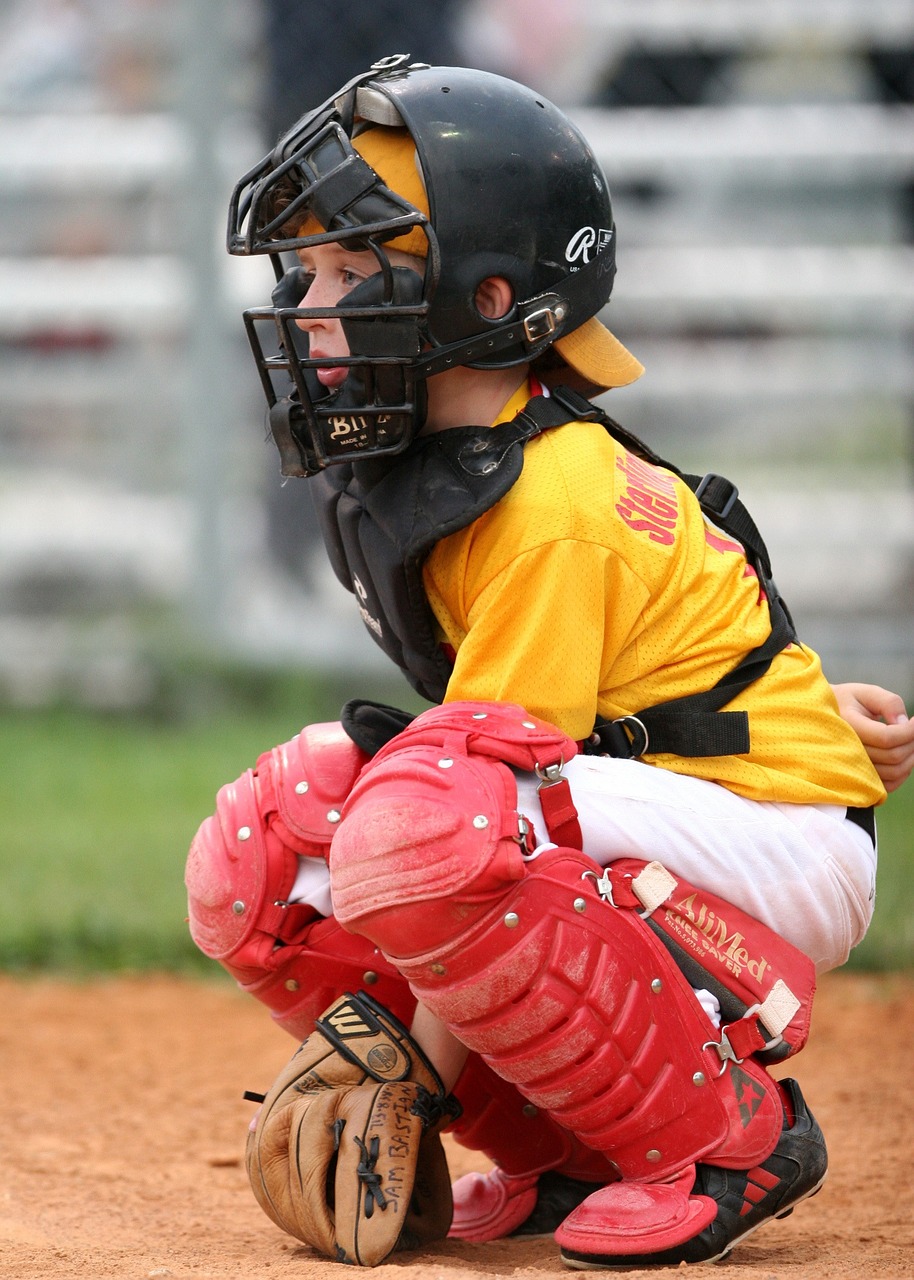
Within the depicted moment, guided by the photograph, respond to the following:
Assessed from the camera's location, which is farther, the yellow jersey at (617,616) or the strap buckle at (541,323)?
the strap buckle at (541,323)

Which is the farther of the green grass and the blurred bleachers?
the blurred bleachers

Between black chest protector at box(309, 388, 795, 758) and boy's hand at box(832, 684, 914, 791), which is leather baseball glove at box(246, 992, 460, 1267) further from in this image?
boy's hand at box(832, 684, 914, 791)

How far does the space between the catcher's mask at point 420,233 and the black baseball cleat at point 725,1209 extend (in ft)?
3.30

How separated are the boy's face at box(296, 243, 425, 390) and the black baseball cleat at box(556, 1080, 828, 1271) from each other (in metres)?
1.14

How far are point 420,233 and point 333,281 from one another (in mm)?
143

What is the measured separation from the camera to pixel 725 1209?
6.86 ft

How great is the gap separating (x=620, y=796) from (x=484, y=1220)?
71 cm

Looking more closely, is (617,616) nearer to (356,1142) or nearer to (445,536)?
(445,536)

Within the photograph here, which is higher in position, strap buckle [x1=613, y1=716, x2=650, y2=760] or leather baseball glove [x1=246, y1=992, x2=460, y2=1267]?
strap buckle [x1=613, y1=716, x2=650, y2=760]

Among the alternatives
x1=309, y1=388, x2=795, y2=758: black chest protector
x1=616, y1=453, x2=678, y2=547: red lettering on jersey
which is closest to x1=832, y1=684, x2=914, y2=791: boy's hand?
x1=309, y1=388, x2=795, y2=758: black chest protector

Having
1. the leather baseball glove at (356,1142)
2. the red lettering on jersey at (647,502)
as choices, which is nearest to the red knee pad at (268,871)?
the leather baseball glove at (356,1142)

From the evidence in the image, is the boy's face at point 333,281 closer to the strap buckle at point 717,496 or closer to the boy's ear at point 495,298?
the boy's ear at point 495,298

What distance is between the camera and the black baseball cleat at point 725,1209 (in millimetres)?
2055

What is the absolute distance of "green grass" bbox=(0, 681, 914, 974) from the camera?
13.2 feet
